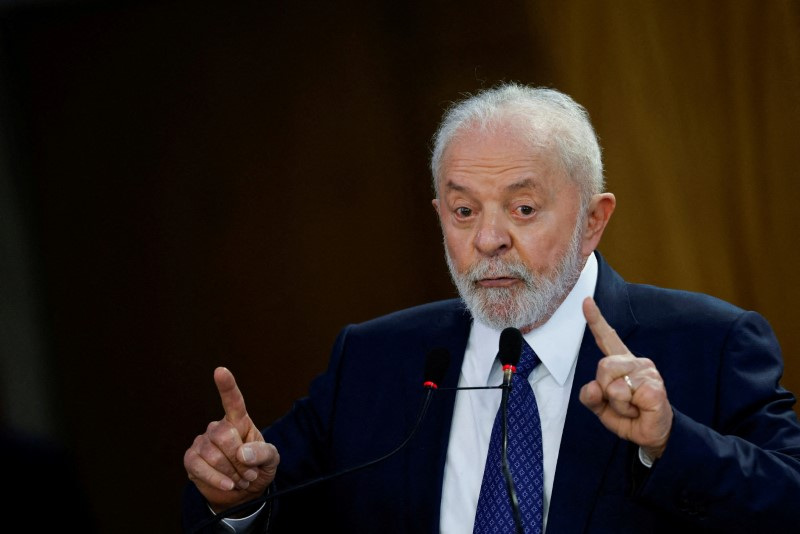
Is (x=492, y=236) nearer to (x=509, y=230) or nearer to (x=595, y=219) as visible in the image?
(x=509, y=230)

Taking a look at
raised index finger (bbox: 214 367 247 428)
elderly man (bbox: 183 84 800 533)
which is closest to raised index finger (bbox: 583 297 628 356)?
elderly man (bbox: 183 84 800 533)

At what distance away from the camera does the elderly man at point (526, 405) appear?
1808 mm

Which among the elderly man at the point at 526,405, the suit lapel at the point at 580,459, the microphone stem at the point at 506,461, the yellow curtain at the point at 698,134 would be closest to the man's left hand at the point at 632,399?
the elderly man at the point at 526,405

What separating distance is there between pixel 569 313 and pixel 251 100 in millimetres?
1554

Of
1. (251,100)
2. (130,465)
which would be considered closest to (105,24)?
(251,100)

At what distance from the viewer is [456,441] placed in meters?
2.18

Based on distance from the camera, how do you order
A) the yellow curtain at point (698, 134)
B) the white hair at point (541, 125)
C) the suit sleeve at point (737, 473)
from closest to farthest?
the suit sleeve at point (737, 473) → the white hair at point (541, 125) → the yellow curtain at point (698, 134)

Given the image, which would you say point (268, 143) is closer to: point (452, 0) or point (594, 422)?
point (452, 0)

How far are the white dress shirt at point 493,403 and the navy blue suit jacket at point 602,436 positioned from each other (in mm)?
32

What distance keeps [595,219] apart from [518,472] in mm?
648

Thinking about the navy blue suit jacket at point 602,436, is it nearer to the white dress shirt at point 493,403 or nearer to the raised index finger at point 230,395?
the white dress shirt at point 493,403

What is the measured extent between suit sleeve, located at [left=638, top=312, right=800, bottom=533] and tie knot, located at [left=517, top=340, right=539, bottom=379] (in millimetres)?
431

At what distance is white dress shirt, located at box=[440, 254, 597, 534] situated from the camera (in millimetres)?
2096

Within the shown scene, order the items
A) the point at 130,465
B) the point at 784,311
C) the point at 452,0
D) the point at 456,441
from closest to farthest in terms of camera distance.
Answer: the point at 456,441, the point at 784,311, the point at 452,0, the point at 130,465
